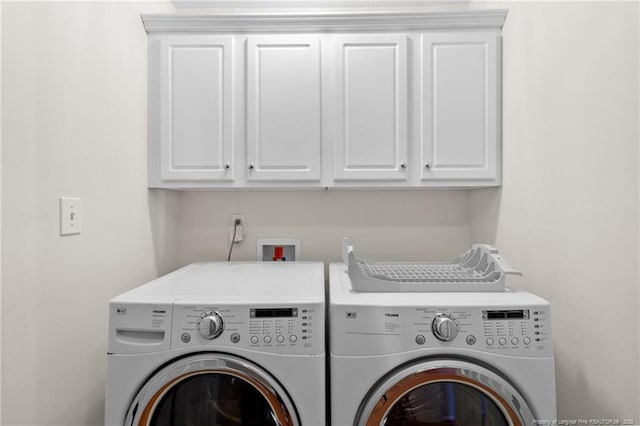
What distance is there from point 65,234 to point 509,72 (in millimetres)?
1869

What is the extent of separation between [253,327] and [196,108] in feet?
3.61

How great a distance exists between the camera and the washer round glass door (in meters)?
1.05

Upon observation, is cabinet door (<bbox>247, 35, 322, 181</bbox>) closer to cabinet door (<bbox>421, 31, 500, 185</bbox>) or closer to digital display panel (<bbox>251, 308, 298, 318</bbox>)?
cabinet door (<bbox>421, 31, 500, 185</bbox>)

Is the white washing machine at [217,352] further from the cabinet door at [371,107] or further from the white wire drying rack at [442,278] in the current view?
the cabinet door at [371,107]

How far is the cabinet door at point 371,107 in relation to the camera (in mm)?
1613

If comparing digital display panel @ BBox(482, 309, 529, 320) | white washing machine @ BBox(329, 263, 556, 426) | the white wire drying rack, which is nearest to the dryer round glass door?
white washing machine @ BBox(329, 263, 556, 426)

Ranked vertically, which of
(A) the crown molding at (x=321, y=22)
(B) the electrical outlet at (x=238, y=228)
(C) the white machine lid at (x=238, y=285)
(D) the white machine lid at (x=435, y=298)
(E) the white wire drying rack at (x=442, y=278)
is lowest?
(D) the white machine lid at (x=435, y=298)

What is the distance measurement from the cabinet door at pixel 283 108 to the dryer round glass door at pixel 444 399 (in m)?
0.95

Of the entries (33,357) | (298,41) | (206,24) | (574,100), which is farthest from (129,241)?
(574,100)

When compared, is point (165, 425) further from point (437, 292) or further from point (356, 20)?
point (356, 20)

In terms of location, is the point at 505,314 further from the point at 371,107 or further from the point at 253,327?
the point at 371,107

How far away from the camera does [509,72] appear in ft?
5.07

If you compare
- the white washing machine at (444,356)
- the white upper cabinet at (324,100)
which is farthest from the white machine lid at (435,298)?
the white upper cabinet at (324,100)

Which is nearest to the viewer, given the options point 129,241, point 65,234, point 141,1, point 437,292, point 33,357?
point 33,357
